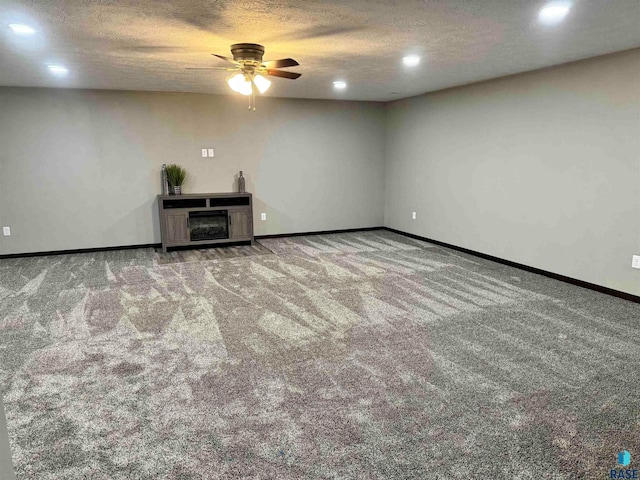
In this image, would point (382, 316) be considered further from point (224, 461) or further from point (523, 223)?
point (523, 223)

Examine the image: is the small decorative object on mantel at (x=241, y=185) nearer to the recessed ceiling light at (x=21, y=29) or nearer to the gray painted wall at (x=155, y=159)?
the gray painted wall at (x=155, y=159)

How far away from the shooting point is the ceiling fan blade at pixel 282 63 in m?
3.42

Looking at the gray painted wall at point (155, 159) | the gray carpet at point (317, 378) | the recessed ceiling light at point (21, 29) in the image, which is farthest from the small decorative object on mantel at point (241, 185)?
the recessed ceiling light at point (21, 29)

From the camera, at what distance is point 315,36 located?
3.34 metres

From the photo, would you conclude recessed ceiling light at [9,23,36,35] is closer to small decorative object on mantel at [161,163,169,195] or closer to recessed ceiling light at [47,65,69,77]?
recessed ceiling light at [47,65,69,77]

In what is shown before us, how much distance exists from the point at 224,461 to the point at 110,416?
77cm

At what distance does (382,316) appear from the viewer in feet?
12.2

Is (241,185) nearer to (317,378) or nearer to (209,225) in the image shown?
(209,225)

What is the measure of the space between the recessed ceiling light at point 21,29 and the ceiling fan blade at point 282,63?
1.68 m

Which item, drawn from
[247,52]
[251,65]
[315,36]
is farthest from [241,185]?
[315,36]

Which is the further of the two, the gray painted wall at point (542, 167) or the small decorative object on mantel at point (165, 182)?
the small decorative object on mantel at point (165, 182)

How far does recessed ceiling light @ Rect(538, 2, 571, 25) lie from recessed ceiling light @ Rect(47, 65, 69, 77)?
14.2ft

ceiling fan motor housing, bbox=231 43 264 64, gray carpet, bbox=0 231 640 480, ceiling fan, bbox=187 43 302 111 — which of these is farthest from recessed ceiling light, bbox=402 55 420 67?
gray carpet, bbox=0 231 640 480

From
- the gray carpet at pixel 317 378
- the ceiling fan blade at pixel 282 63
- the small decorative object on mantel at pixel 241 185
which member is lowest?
the gray carpet at pixel 317 378
